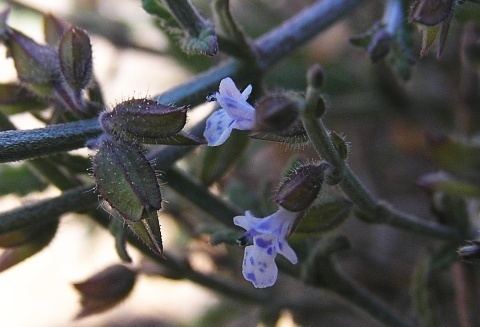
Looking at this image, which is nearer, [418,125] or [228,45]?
[228,45]

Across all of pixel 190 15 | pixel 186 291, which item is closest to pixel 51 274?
pixel 186 291

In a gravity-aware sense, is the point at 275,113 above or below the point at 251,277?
above

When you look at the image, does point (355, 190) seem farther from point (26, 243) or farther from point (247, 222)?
point (26, 243)

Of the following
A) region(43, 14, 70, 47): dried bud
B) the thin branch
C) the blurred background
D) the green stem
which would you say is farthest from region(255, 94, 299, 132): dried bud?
the blurred background

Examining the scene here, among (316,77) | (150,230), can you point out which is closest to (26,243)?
(150,230)

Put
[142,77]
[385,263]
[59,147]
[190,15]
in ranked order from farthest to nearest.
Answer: [142,77] < [385,263] < [190,15] < [59,147]

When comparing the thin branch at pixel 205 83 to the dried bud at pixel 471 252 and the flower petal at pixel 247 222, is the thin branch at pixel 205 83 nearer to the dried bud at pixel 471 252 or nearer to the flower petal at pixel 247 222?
the flower petal at pixel 247 222

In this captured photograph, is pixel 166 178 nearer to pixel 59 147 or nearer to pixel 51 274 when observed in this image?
pixel 59 147
